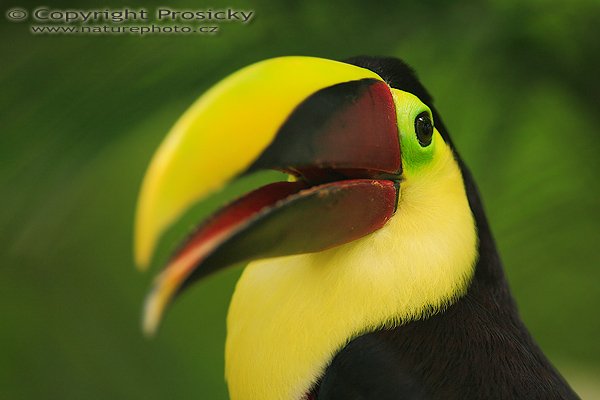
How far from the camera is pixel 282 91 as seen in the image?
115 cm

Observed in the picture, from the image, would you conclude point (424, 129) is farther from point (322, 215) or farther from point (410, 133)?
point (322, 215)

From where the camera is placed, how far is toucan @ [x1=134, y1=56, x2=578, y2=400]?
121 centimetres

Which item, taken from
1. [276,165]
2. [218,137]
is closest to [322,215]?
[276,165]

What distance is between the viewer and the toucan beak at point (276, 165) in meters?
0.97

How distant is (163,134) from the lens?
6.86 ft

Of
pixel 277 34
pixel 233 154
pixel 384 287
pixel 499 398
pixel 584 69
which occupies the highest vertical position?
pixel 277 34

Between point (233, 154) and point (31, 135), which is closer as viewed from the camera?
point (233, 154)

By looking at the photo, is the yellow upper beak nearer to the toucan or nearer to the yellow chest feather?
the toucan

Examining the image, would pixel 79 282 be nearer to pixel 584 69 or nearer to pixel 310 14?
pixel 310 14

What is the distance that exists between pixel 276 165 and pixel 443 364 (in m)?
0.51

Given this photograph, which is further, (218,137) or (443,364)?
(443,364)

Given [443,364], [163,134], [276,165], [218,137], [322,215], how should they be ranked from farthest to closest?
[163,134]
[443,364]
[322,215]
[276,165]
[218,137]

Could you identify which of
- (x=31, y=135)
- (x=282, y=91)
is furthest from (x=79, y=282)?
(x=282, y=91)

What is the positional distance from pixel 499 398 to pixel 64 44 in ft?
4.57
